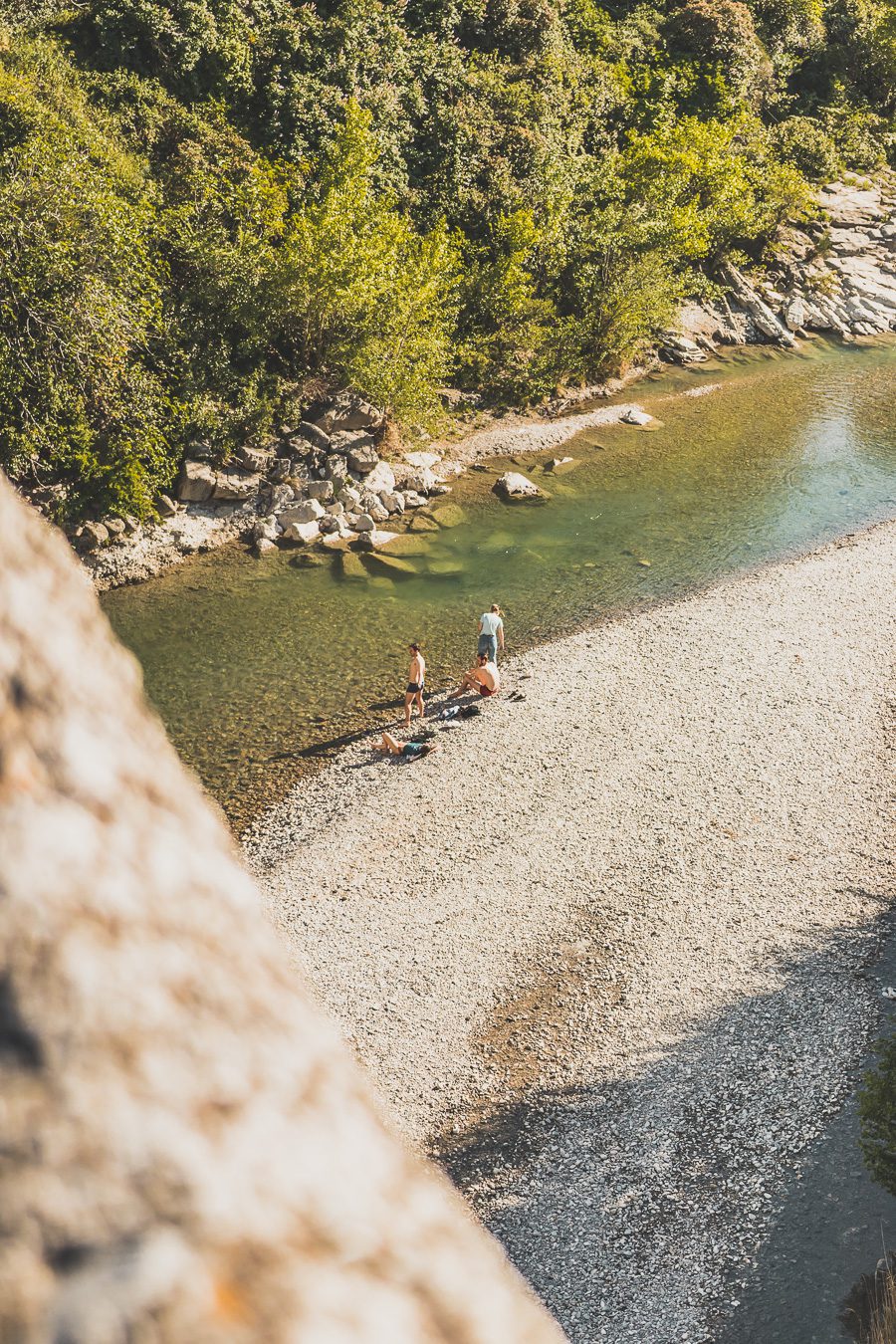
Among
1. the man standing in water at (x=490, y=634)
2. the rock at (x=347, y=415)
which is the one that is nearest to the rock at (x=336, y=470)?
the rock at (x=347, y=415)

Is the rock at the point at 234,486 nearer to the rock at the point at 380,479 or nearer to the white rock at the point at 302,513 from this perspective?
the white rock at the point at 302,513

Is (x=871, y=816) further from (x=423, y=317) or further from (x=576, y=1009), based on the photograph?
(x=423, y=317)

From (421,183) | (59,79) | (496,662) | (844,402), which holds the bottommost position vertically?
(496,662)

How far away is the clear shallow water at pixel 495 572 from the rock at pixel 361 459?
2707 mm

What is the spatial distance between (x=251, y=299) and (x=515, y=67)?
21768mm

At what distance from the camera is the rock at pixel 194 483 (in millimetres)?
26172

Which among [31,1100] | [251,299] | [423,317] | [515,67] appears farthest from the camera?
[515,67]

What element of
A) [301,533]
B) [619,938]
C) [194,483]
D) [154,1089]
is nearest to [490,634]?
[619,938]

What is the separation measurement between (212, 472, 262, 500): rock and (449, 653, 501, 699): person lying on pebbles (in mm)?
10322

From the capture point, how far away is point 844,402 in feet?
122

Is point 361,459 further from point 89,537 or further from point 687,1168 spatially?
point 687,1168

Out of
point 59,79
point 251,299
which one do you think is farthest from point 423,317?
point 59,79

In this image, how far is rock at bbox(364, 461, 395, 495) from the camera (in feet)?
92.5

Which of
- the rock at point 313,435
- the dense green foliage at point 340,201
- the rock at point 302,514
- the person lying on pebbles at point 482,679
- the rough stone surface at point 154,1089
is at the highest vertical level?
the dense green foliage at point 340,201
